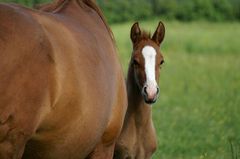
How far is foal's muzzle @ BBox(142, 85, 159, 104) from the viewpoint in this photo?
6.83 m

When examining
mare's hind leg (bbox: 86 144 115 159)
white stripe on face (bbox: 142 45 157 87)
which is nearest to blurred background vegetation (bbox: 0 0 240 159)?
white stripe on face (bbox: 142 45 157 87)

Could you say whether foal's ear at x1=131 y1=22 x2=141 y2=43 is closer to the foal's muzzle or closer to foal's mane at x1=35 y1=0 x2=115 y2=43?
the foal's muzzle

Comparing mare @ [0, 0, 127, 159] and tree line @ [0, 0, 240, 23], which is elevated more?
mare @ [0, 0, 127, 159]

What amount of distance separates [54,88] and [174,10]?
2983 cm

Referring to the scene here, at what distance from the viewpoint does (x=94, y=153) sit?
5.06 meters

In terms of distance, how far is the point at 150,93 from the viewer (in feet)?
22.5

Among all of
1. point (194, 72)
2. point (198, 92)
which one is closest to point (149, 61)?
point (198, 92)

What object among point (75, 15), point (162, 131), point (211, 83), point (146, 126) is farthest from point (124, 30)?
point (75, 15)

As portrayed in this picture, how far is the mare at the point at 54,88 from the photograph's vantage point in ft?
12.8

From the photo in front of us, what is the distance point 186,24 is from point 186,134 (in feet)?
69.1

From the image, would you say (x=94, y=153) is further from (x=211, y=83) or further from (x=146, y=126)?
(x=211, y=83)

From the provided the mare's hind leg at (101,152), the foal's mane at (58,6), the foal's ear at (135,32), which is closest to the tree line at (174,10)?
the foal's ear at (135,32)

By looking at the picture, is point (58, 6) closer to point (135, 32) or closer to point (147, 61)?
point (147, 61)

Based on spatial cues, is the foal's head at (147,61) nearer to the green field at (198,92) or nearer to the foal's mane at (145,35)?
the foal's mane at (145,35)
